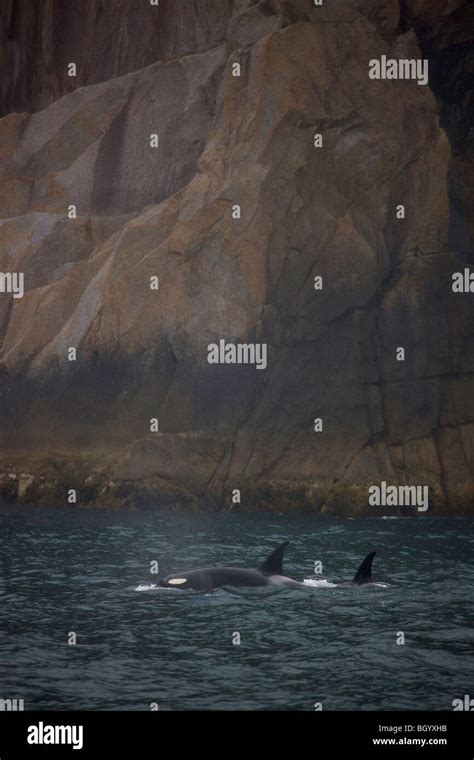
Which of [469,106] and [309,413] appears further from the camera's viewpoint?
[469,106]

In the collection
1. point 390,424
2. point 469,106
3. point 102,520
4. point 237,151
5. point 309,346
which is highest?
point 469,106

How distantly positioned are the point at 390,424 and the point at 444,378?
308 centimetres

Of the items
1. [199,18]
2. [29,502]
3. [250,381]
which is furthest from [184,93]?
[29,502]

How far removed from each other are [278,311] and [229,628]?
85.1ft

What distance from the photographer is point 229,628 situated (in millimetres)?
19469

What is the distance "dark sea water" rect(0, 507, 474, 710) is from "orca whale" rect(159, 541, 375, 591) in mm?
344

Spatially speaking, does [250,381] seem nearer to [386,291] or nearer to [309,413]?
[309,413]

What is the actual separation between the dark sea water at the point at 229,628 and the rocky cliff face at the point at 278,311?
33.8 feet

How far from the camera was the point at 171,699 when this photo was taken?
15055 mm

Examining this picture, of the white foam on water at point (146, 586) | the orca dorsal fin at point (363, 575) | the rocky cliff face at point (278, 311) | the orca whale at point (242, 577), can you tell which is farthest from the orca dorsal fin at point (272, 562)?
the rocky cliff face at point (278, 311)

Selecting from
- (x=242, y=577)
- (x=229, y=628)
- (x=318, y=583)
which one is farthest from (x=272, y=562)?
(x=229, y=628)

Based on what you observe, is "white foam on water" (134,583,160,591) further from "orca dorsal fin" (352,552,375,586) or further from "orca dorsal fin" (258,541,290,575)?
"orca dorsal fin" (352,552,375,586)

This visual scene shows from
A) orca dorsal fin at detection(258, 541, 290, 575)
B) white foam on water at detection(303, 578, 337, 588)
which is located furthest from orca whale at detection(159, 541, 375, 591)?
white foam on water at detection(303, 578, 337, 588)

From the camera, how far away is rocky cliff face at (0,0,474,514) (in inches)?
1678
